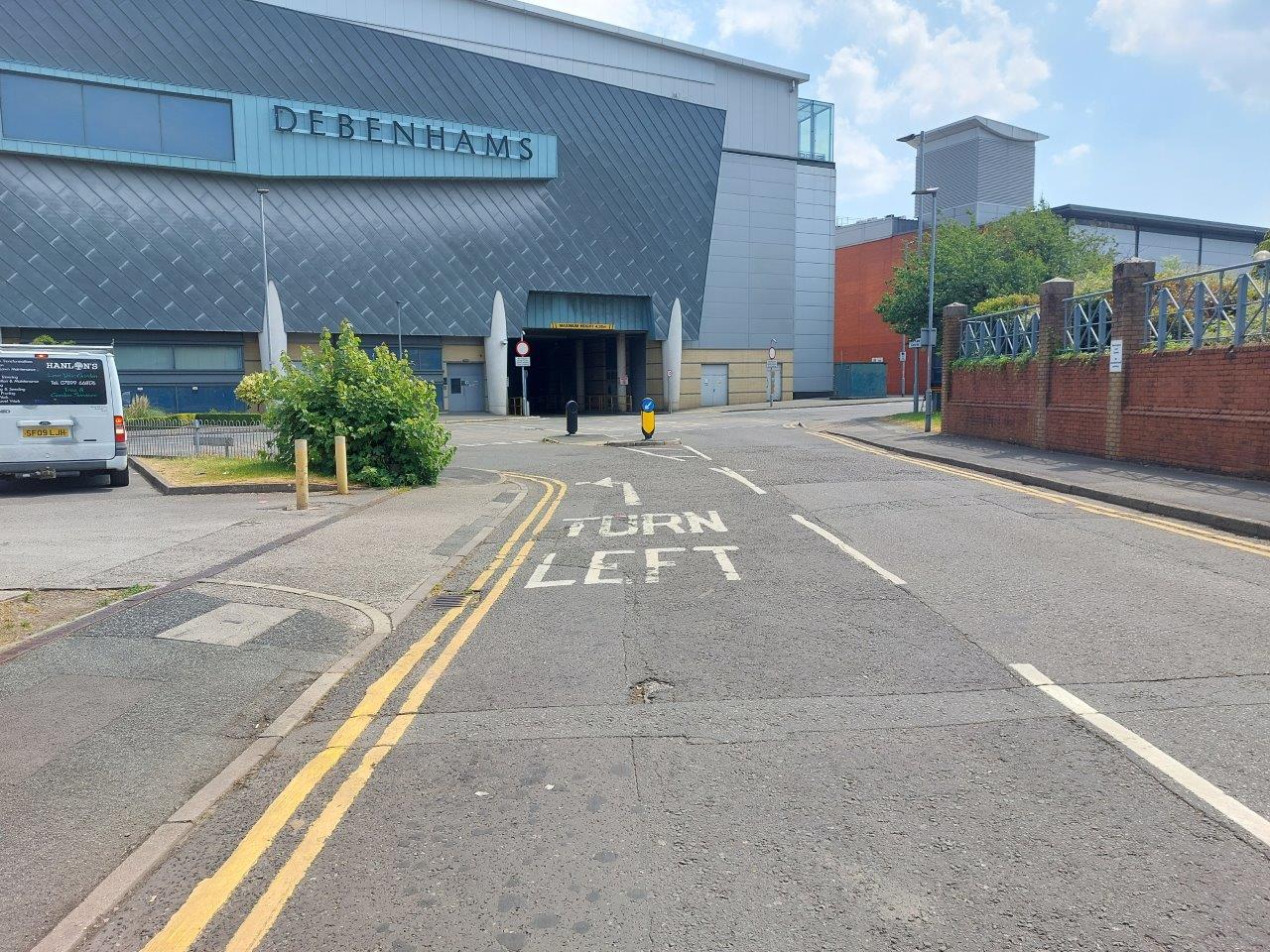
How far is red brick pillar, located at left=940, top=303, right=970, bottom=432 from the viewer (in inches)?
1056

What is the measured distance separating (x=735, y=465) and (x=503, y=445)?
421 inches

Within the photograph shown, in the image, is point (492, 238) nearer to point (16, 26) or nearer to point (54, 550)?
point (16, 26)

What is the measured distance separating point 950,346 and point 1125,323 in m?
9.48

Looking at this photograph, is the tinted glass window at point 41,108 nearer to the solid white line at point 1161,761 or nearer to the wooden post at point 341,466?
the wooden post at point 341,466

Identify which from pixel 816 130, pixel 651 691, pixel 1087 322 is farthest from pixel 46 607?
pixel 816 130

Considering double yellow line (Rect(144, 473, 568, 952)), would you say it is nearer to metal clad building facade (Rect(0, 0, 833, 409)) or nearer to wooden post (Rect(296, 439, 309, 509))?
wooden post (Rect(296, 439, 309, 509))

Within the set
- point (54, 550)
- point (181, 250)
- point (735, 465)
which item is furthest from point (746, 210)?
point (54, 550)

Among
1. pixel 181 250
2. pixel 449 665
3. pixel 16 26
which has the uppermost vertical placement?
pixel 16 26

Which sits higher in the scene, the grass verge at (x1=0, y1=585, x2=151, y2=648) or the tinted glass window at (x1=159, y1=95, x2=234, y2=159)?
the tinted glass window at (x1=159, y1=95, x2=234, y2=159)

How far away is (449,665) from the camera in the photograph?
252 inches

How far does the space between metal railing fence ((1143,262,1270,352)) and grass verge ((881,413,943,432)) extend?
1136 cm

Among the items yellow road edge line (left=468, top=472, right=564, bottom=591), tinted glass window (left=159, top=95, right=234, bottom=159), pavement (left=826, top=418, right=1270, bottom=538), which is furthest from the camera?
tinted glass window (left=159, top=95, right=234, bottom=159)

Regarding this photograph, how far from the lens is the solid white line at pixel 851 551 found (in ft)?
28.3

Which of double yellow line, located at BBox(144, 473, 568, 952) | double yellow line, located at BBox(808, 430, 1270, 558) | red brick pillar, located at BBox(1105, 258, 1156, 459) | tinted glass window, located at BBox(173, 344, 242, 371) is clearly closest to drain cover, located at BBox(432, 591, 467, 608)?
double yellow line, located at BBox(144, 473, 568, 952)
